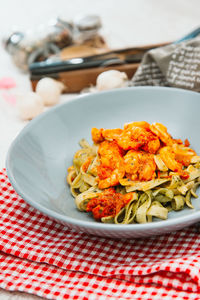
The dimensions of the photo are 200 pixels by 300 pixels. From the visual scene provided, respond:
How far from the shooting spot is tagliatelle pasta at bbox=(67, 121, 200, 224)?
1357 millimetres

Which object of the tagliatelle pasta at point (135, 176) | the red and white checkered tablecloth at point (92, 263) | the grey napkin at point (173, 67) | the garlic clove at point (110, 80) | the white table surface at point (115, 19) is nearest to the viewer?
the red and white checkered tablecloth at point (92, 263)

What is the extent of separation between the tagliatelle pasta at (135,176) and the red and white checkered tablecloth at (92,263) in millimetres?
105

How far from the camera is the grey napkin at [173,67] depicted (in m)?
2.02

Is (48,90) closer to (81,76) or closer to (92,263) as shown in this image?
(81,76)

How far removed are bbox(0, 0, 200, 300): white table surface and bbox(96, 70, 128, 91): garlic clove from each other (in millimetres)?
315

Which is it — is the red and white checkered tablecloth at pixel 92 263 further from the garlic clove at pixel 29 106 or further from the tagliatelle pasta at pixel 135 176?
the garlic clove at pixel 29 106

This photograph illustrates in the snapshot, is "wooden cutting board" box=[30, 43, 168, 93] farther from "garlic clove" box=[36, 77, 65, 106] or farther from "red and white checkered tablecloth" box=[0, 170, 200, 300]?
"red and white checkered tablecloth" box=[0, 170, 200, 300]

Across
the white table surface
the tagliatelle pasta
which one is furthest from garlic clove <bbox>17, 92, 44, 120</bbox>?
the tagliatelle pasta

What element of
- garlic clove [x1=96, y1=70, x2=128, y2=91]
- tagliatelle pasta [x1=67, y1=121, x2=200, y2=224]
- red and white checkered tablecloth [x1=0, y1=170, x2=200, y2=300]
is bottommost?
red and white checkered tablecloth [x1=0, y1=170, x2=200, y2=300]

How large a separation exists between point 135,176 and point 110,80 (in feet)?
2.98

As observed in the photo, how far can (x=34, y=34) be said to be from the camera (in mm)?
2836

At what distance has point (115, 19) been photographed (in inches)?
147

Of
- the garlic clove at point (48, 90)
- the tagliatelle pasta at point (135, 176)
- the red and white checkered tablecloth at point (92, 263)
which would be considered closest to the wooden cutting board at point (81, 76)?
the garlic clove at point (48, 90)

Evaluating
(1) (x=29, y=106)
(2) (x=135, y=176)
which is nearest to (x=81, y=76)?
(1) (x=29, y=106)
